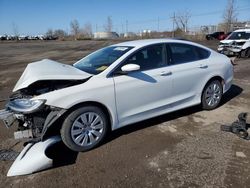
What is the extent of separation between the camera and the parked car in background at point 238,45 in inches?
611

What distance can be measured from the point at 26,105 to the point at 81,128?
34.1 inches

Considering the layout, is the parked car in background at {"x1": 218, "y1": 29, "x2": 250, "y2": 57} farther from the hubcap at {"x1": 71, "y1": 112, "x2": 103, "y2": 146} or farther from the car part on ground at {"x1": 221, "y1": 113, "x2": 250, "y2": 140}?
the hubcap at {"x1": 71, "y1": 112, "x2": 103, "y2": 146}

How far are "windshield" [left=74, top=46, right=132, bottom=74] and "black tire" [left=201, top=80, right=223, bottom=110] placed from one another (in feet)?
6.60

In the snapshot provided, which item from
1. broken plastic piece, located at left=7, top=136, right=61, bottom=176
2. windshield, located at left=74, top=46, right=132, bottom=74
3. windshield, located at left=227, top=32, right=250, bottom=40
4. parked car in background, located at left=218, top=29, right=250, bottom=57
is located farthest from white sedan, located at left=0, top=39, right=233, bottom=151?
windshield, located at left=227, top=32, right=250, bottom=40

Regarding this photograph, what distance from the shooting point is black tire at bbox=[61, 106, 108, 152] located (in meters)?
4.07

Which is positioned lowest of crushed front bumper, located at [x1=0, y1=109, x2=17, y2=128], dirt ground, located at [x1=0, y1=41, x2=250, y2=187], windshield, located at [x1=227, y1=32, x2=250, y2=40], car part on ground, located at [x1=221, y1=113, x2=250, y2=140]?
dirt ground, located at [x1=0, y1=41, x2=250, y2=187]

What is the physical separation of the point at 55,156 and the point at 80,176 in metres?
0.70

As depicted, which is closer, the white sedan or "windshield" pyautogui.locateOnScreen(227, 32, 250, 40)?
the white sedan

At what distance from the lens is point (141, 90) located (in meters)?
4.68

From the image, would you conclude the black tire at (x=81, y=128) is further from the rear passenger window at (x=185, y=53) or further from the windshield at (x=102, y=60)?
the rear passenger window at (x=185, y=53)

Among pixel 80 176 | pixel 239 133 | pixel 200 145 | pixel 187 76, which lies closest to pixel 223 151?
pixel 200 145

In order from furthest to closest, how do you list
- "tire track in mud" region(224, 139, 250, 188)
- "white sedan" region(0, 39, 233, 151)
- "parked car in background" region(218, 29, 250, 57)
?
1. "parked car in background" region(218, 29, 250, 57)
2. "white sedan" region(0, 39, 233, 151)
3. "tire track in mud" region(224, 139, 250, 188)

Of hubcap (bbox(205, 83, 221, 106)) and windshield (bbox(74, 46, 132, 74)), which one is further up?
windshield (bbox(74, 46, 132, 74))

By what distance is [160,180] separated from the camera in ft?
11.4
